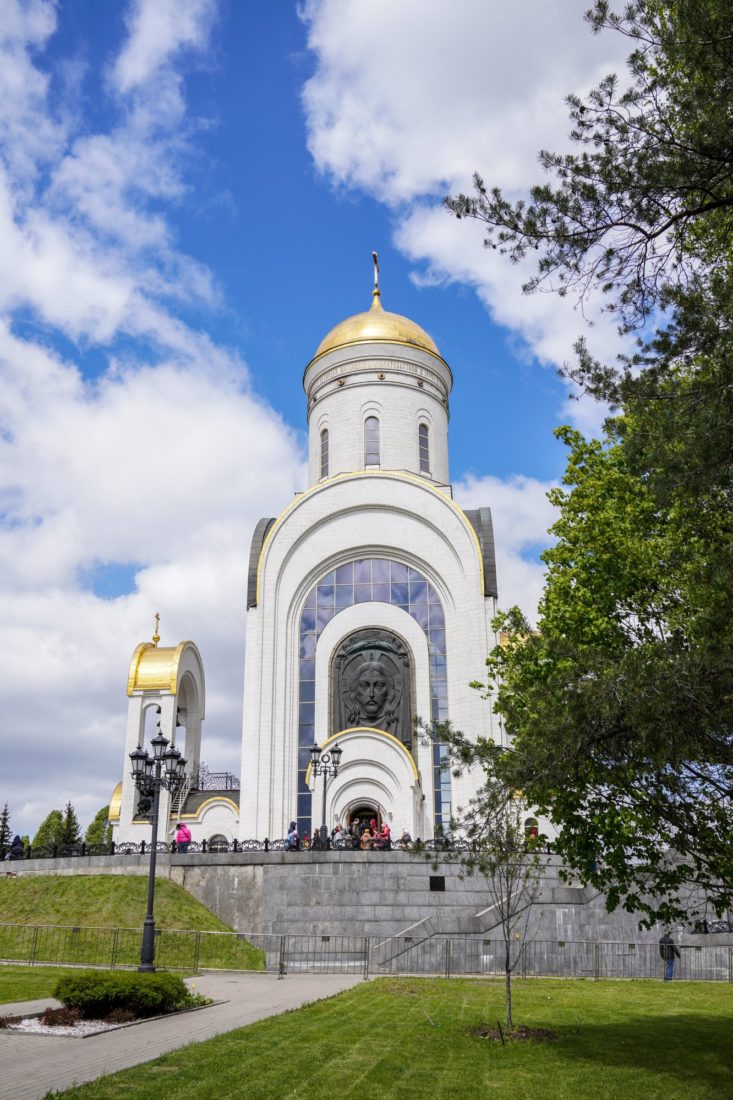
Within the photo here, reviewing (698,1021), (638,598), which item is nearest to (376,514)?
(638,598)

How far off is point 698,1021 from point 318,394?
2988 cm

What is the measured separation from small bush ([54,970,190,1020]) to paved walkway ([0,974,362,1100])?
281mm

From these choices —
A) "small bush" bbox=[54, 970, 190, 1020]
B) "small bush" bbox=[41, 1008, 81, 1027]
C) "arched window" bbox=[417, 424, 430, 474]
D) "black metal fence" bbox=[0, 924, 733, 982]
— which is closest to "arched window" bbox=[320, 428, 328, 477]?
"arched window" bbox=[417, 424, 430, 474]

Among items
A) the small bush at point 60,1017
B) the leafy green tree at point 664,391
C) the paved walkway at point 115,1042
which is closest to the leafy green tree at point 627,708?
the leafy green tree at point 664,391

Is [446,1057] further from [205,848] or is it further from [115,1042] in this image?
[205,848]

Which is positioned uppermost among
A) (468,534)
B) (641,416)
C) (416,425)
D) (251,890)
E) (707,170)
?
(416,425)

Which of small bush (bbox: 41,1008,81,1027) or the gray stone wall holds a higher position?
the gray stone wall

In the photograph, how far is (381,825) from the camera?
29047 millimetres

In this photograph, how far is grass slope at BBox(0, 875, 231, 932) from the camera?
21.5 metres

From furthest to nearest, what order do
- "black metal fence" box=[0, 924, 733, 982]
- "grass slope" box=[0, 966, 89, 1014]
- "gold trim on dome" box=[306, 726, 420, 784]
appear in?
"gold trim on dome" box=[306, 726, 420, 784] → "black metal fence" box=[0, 924, 733, 982] → "grass slope" box=[0, 966, 89, 1014]

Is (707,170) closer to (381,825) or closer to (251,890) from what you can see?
(251,890)

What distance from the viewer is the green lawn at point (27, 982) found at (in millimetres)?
13211

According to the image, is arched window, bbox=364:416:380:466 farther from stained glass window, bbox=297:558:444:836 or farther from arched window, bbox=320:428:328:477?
stained glass window, bbox=297:558:444:836

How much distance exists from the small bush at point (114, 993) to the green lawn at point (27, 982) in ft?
4.46
